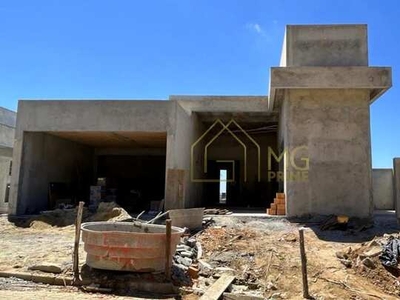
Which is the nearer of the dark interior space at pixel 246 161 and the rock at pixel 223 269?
the rock at pixel 223 269

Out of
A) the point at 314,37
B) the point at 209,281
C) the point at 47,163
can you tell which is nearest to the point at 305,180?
the point at 314,37

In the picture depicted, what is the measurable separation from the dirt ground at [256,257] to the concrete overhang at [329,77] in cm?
380

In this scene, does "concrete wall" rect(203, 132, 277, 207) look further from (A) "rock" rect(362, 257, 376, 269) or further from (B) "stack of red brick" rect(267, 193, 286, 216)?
(A) "rock" rect(362, 257, 376, 269)

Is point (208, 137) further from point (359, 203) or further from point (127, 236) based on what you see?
point (127, 236)

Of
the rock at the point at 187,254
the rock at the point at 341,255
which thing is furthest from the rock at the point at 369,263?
the rock at the point at 187,254

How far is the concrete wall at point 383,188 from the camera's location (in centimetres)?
1517

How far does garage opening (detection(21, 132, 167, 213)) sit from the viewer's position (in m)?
12.7

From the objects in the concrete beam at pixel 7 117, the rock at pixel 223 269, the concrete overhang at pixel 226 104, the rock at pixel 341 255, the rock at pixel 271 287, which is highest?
the concrete beam at pixel 7 117

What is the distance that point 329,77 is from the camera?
1055 cm

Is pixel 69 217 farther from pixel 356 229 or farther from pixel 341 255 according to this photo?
pixel 356 229

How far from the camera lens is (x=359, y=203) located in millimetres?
10680

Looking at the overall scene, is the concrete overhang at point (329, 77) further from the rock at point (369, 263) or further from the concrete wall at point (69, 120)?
the rock at point (369, 263)

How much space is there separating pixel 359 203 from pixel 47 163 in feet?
34.0

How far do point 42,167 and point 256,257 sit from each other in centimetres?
861
